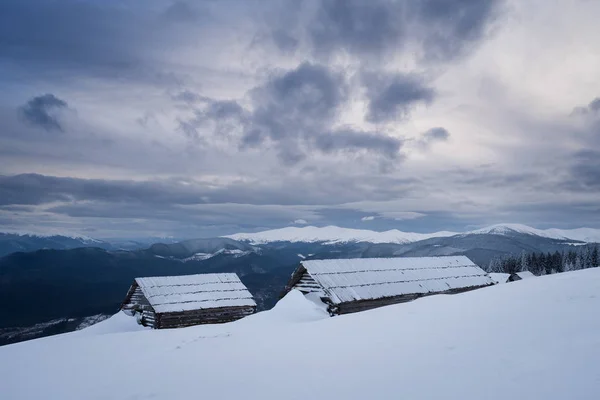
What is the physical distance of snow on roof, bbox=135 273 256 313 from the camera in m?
30.4

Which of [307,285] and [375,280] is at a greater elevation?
[375,280]

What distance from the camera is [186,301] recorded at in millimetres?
31156

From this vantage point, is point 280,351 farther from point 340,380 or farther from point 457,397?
point 457,397

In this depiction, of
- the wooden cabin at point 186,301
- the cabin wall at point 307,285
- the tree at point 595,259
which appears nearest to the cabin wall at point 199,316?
the wooden cabin at point 186,301

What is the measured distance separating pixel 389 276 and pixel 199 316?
17.3 meters

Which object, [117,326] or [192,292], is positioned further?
[192,292]

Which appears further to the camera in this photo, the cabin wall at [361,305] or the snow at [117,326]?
the snow at [117,326]

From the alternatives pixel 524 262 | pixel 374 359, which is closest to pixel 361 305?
pixel 374 359

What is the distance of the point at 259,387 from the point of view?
23.5 feet

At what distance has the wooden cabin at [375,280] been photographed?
27000 millimetres

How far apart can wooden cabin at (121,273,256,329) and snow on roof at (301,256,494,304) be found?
913 cm

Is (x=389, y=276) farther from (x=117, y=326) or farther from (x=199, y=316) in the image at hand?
(x=117, y=326)

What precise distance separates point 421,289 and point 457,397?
1109 inches

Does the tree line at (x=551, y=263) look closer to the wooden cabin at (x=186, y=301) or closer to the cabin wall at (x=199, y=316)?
the wooden cabin at (x=186, y=301)
